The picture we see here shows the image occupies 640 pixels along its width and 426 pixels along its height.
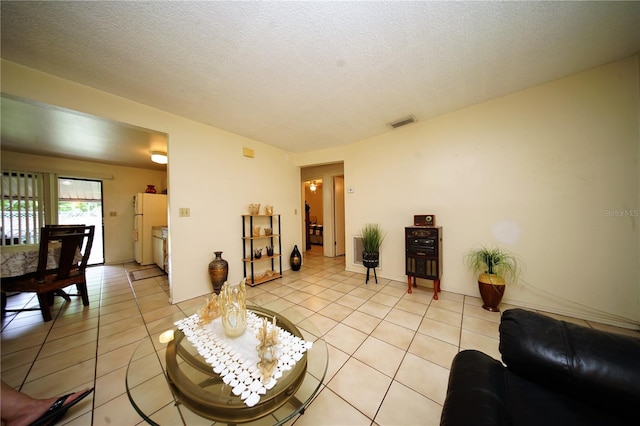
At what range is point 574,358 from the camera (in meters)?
0.81

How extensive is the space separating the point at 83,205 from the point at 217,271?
4661 millimetres

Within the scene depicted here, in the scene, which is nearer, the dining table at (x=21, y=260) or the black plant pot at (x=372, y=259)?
the dining table at (x=21, y=260)

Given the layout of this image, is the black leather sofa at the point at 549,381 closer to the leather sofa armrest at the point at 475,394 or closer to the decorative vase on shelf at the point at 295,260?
the leather sofa armrest at the point at 475,394

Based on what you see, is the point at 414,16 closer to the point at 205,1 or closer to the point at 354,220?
the point at 205,1

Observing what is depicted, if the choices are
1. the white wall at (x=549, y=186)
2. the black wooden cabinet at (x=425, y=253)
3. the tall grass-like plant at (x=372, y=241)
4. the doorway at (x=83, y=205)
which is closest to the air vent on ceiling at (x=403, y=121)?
the white wall at (x=549, y=186)

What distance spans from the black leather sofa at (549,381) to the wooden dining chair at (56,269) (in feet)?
11.9

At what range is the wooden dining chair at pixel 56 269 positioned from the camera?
7.05ft

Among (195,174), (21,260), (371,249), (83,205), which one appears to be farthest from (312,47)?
(83,205)

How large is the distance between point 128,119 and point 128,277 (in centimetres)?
311

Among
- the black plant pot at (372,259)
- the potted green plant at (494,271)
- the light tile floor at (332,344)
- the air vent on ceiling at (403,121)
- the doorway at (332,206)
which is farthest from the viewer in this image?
the doorway at (332,206)

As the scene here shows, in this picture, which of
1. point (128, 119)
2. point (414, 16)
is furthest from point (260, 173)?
point (414, 16)

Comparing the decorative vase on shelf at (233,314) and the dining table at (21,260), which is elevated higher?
the dining table at (21,260)

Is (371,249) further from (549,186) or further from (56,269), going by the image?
(56,269)

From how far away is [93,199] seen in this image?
4.72 m
